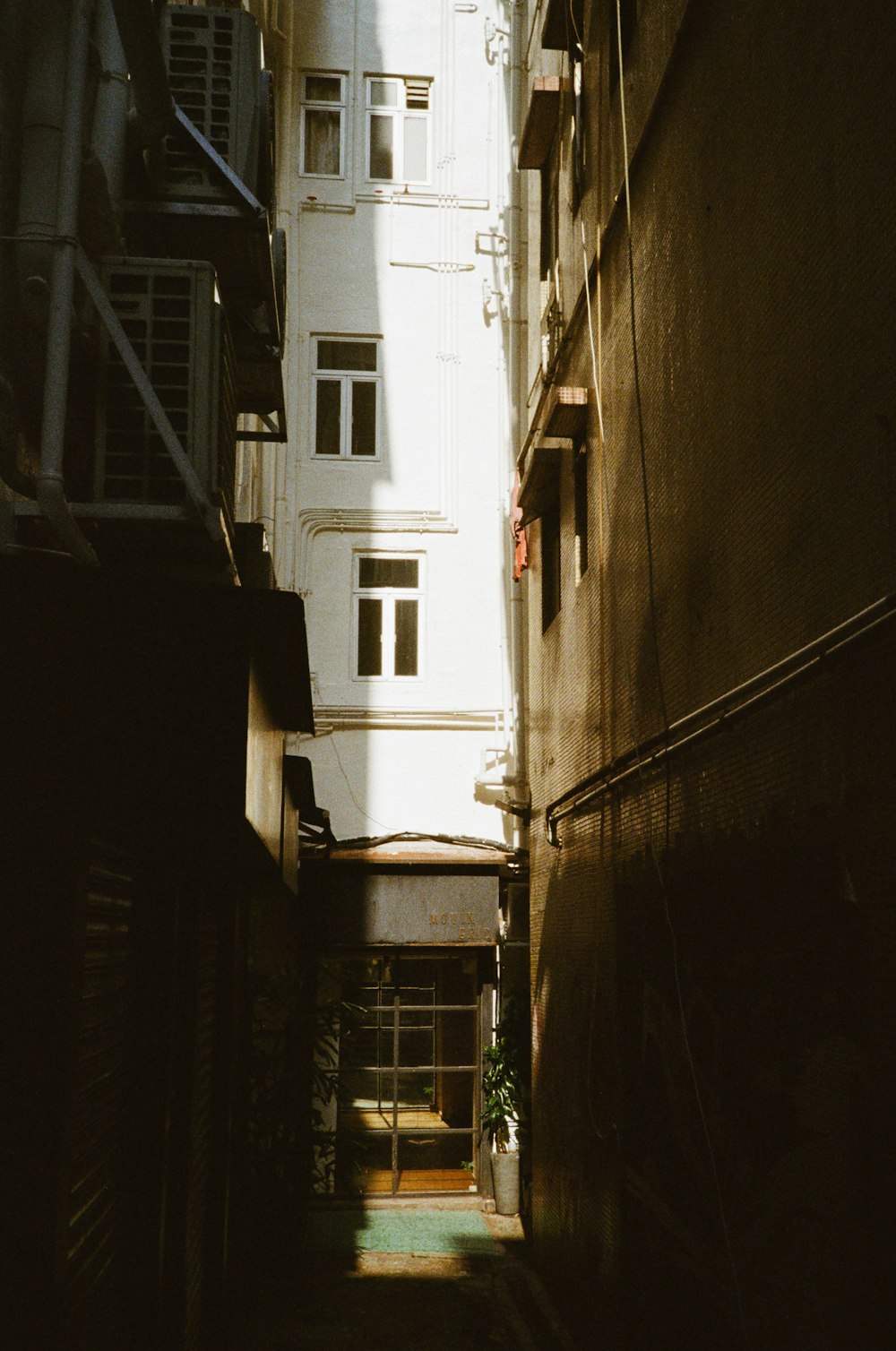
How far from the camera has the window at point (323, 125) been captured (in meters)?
16.8

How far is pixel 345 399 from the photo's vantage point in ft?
53.6

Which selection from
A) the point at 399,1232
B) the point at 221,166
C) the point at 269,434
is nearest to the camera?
the point at 221,166

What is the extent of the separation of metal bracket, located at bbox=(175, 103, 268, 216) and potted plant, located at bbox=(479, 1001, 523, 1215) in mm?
10393

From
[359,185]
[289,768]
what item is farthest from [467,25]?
[289,768]

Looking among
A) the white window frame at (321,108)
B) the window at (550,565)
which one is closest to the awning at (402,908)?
the window at (550,565)

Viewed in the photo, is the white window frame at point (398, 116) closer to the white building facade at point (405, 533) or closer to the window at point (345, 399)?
the white building facade at point (405, 533)

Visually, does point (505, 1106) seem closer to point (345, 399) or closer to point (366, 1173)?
point (366, 1173)

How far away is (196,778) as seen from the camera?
172 inches

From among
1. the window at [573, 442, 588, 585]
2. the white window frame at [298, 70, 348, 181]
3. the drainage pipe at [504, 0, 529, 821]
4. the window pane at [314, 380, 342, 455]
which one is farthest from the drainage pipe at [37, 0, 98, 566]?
the white window frame at [298, 70, 348, 181]

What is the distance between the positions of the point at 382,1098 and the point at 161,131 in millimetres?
12031

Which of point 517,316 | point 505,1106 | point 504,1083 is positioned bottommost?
point 505,1106

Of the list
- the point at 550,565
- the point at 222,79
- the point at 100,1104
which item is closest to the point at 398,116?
the point at 550,565

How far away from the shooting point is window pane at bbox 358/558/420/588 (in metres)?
16.0

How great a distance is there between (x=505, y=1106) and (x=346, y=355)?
993 centimetres
